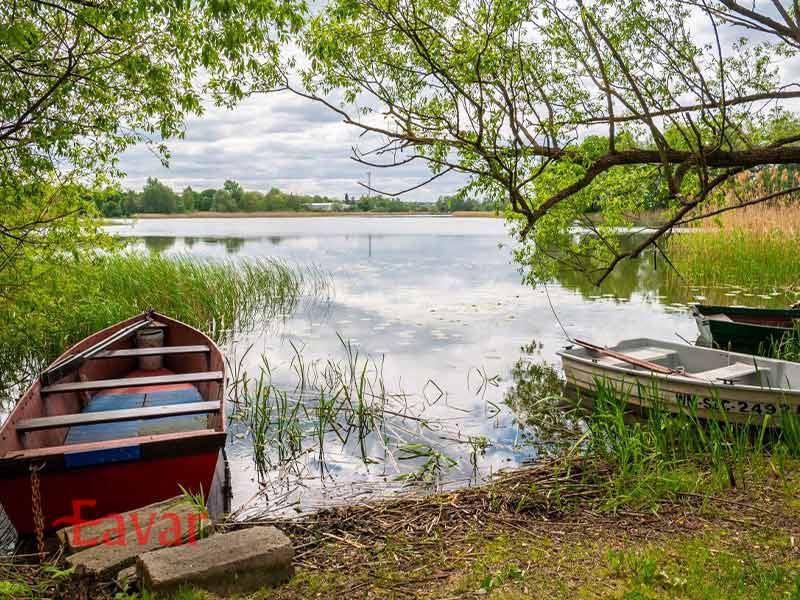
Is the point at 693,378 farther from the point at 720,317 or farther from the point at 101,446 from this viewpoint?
the point at 101,446

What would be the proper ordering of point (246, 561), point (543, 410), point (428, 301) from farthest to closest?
point (428, 301) < point (543, 410) < point (246, 561)

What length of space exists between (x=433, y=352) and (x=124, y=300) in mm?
5904

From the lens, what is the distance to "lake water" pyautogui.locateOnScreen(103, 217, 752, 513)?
6574 mm

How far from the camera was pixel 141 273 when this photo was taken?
1387cm

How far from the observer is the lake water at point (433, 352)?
21.6 ft

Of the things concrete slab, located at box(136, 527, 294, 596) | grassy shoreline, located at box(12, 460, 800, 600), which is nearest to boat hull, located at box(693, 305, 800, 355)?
grassy shoreline, located at box(12, 460, 800, 600)

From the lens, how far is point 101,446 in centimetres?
470

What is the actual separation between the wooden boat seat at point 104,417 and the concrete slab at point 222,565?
2.16m

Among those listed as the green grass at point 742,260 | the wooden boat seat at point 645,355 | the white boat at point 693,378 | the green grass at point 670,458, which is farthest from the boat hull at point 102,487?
the green grass at point 742,260

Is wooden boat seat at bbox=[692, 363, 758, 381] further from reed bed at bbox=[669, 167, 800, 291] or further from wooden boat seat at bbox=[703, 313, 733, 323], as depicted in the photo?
reed bed at bbox=[669, 167, 800, 291]

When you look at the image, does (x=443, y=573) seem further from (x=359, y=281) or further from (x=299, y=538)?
(x=359, y=281)

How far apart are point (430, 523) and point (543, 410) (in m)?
4.73

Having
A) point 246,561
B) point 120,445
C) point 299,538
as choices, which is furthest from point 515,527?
point 120,445

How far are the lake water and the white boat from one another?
1192 millimetres
